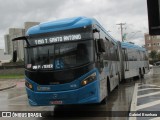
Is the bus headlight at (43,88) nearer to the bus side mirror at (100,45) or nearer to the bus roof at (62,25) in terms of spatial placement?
the bus roof at (62,25)

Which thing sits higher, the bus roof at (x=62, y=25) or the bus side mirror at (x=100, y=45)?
the bus roof at (x=62, y=25)

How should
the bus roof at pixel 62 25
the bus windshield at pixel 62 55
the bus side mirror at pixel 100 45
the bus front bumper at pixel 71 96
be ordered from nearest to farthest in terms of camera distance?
the bus front bumper at pixel 71 96 → the bus windshield at pixel 62 55 → the bus roof at pixel 62 25 → the bus side mirror at pixel 100 45

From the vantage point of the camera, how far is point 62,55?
1098cm

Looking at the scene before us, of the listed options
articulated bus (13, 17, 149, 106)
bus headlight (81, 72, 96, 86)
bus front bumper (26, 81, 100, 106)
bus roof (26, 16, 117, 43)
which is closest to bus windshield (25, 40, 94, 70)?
articulated bus (13, 17, 149, 106)

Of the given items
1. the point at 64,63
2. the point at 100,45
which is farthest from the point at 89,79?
the point at 100,45

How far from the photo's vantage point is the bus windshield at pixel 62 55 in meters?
10.9

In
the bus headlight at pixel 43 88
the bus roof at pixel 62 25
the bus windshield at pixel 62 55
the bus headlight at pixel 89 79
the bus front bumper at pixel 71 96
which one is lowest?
the bus front bumper at pixel 71 96

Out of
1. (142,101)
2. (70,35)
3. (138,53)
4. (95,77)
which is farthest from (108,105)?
(138,53)

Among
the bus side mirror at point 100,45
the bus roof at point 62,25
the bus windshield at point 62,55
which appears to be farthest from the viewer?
the bus side mirror at point 100,45

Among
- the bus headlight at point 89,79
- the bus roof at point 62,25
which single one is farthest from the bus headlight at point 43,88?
the bus roof at point 62,25

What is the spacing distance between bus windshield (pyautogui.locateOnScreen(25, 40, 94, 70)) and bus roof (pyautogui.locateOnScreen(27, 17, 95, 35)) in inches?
22.0

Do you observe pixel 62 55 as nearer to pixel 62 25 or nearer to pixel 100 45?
pixel 62 25

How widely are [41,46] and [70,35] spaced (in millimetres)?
999

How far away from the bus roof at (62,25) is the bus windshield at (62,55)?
56 centimetres
